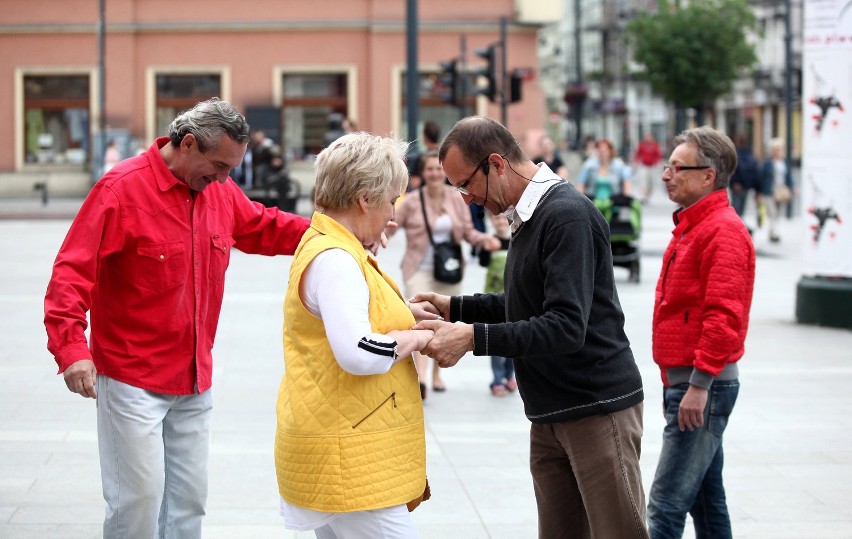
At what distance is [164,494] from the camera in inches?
171

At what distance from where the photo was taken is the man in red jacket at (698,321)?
442cm

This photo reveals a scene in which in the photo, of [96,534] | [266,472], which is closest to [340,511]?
[96,534]

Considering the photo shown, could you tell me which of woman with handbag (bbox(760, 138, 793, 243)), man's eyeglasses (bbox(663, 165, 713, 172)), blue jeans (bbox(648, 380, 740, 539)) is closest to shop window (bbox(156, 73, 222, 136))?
woman with handbag (bbox(760, 138, 793, 243))

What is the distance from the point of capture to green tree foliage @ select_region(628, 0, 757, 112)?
39.3 m

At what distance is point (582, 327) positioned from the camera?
3582 millimetres

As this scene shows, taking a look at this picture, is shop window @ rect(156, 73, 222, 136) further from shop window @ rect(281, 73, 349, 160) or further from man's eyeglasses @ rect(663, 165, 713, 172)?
man's eyeglasses @ rect(663, 165, 713, 172)

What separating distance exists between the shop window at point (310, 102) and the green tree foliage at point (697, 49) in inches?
462

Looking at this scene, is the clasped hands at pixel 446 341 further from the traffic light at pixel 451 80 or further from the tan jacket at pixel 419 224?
the traffic light at pixel 451 80

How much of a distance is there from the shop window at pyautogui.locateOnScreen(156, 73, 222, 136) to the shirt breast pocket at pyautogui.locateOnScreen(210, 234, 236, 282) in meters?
29.6

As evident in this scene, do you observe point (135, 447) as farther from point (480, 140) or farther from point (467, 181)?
point (480, 140)

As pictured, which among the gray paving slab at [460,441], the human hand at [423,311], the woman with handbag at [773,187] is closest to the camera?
the human hand at [423,311]

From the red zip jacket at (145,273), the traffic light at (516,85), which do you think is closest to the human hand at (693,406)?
the red zip jacket at (145,273)

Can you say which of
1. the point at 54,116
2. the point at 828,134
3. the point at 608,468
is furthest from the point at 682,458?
the point at 54,116

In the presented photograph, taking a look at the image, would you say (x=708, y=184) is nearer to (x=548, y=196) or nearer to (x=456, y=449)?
(x=548, y=196)
